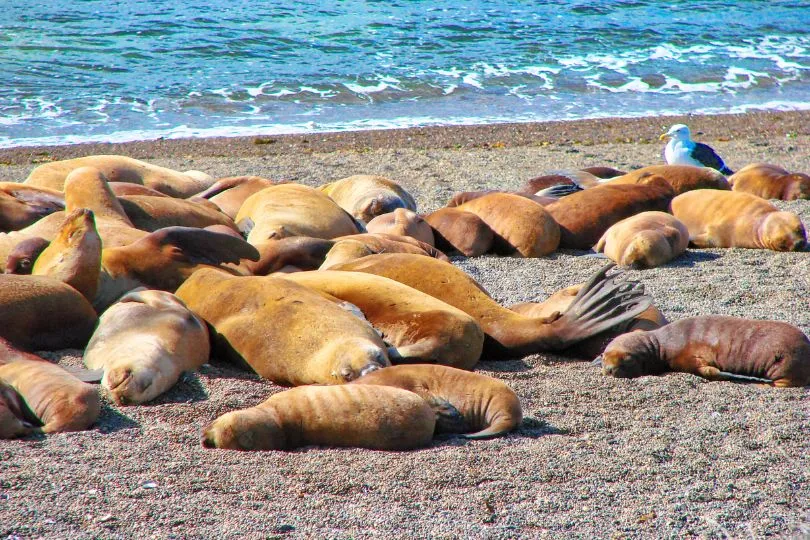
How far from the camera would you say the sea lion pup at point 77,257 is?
4520 millimetres

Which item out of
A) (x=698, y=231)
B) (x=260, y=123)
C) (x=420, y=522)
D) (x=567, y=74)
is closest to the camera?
(x=420, y=522)

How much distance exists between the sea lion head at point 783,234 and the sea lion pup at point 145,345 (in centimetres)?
428

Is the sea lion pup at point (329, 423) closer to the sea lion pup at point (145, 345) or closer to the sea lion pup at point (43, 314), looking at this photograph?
the sea lion pup at point (145, 345)

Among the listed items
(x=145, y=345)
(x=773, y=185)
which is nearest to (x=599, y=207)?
(x=773, y=185)

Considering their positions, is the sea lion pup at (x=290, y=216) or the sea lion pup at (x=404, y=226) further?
the sea lion pup at (x=404, y=226)

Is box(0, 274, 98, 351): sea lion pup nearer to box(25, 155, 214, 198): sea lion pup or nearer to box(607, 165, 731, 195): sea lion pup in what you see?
box(25, 155, 214, 198): sea lion pup

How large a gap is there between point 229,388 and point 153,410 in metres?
0.34

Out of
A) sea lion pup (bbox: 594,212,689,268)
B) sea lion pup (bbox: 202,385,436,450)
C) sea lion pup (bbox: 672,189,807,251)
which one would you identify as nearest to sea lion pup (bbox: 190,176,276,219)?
sea lion pup (bbox: 594,212,689,268)

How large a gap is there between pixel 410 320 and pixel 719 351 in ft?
4.60

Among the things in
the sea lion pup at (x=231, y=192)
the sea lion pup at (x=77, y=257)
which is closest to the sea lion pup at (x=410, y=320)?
the sea lion pup at (x=77, y=257)

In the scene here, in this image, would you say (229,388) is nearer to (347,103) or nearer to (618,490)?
(618,490)

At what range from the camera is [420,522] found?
2768 millimetres

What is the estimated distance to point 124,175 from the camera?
726cm

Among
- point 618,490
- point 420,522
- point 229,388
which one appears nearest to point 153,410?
point 229,388
